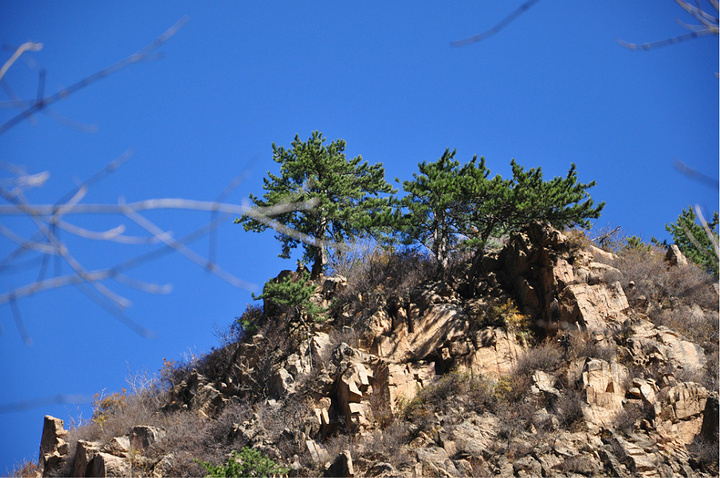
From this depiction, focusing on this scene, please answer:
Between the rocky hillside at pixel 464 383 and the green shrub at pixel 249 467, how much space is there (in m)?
0.17

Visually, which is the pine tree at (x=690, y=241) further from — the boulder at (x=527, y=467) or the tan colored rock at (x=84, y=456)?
the tan colored rock at (x=84, y=456)

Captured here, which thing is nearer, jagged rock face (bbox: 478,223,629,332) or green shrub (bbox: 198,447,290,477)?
green shrub (bbox: 198,447,290,477)

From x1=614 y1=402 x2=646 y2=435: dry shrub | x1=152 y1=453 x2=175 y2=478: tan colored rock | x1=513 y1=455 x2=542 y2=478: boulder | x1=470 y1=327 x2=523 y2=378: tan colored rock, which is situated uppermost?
x1=470 y1=327 x2=523 y2=378: tan colored rock

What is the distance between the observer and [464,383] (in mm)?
16281

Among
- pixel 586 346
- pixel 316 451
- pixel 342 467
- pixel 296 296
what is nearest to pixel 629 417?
pixel 586 346

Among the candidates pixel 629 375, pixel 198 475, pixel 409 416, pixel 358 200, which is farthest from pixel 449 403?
pixel 358 200

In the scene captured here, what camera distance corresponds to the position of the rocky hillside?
13977 millimetres

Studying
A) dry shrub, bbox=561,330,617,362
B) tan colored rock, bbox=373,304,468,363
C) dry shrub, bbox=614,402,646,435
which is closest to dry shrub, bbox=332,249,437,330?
tan colored rock, bbox=373,304,468,363

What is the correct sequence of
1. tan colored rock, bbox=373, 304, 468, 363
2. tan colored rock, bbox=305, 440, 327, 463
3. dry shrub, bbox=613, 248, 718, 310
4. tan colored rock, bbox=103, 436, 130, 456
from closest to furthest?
tan colored rock, bbox=305, 440, 327, 463
tan colored rock, bbox=103, 436, 130, 456
tan colored rock, bbox=373, 304, 468, 363
dry shrub, bbox=613, 248, 718, 310

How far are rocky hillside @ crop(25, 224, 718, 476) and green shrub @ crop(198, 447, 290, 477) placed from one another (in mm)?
174

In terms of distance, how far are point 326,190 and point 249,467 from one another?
11705mm

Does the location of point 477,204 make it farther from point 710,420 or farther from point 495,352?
point 710,420

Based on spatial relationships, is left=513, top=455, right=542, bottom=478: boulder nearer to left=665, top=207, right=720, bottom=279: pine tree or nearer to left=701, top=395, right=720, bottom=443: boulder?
left=701, top=395, right=720, bottom=443: boulder

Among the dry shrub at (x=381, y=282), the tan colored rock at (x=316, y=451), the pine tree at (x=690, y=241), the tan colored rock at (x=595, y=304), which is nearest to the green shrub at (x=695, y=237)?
the pine tree at (x=690, y=241)
